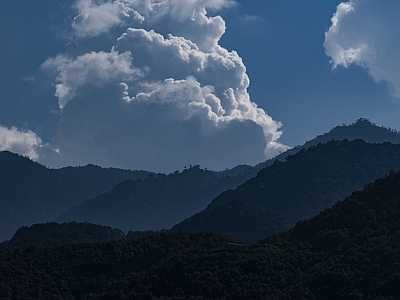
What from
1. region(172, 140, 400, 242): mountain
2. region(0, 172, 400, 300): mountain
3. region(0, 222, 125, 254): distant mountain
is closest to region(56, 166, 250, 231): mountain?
region(172, 140, 400, 242): mountain

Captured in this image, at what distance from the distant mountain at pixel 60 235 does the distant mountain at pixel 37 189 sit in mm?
68319

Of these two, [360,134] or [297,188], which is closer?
[297,188]

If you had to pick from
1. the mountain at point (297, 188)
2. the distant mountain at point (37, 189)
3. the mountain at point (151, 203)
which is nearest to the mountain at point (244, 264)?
the mountain at point (297, 188)

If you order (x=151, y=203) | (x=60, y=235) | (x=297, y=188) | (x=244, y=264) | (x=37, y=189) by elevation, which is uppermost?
(x=37, y=189)

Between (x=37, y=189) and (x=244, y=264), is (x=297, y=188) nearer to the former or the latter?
(x=244, y=264)

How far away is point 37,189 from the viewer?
551 feet

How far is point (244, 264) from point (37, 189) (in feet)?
430

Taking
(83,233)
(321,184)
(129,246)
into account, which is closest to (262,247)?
(129,246)

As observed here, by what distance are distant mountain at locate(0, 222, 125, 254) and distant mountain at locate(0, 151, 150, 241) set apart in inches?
2690

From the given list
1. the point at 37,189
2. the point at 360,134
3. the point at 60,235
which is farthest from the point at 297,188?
the point at 37,189

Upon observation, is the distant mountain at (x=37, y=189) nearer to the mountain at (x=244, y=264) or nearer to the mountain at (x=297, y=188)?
the mountain at (x=297, y=188)

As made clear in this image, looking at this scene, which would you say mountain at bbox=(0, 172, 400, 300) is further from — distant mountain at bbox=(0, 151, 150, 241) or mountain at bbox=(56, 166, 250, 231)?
distant mountain at bbox=(0, 151, 150, 241)

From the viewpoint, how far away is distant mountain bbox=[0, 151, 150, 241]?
160750mm

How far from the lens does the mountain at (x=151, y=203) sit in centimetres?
14500
